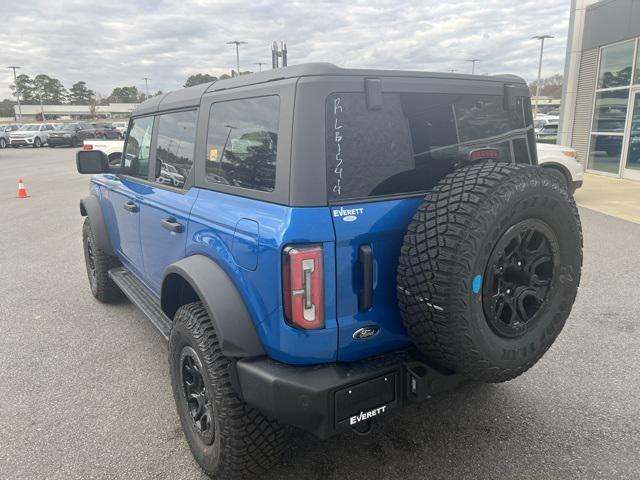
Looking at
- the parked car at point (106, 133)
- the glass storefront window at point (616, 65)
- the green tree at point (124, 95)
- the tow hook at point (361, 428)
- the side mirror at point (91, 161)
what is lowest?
the parked car at point (106, 133)

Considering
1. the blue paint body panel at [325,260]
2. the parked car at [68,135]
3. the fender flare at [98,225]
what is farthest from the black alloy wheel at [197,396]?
the parked car at [68,135]

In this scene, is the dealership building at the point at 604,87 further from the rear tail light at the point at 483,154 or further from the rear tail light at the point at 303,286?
the rear tail light at the point at 303,286

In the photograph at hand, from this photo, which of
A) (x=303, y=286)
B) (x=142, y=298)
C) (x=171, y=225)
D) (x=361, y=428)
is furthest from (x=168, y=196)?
(x=361, y=428)

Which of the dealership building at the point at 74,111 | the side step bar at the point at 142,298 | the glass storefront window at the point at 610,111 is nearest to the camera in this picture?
the side step bar at the point at 142,298

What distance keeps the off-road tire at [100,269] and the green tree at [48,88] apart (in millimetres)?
121910

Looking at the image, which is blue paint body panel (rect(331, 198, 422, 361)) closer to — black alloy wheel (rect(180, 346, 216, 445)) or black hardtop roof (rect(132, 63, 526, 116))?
black hardtop roof (rect(132, 63, 526, 116))

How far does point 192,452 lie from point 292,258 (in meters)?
1.33

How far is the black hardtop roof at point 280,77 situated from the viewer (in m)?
2.13

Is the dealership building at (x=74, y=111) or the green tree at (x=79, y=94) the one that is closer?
the dealership building at (x=74, y=111)

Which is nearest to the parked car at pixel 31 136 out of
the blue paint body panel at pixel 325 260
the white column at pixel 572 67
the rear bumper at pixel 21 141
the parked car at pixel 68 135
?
the rear bumper at pixel 21 141

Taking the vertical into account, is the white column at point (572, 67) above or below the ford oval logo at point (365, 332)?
above

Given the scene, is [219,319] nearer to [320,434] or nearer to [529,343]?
[320,434]

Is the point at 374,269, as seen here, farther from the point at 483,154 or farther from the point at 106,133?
the point at 106,133

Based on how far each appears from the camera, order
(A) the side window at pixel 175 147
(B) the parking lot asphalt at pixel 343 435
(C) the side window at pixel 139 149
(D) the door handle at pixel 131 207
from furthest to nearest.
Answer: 1. (C) the side window at pixel 139 149
2. (D) the door handle at pixel 131 207
3. (A) the side window at pixel 175 147
4. (B) the parking lot asphalt at pixel 343 435
